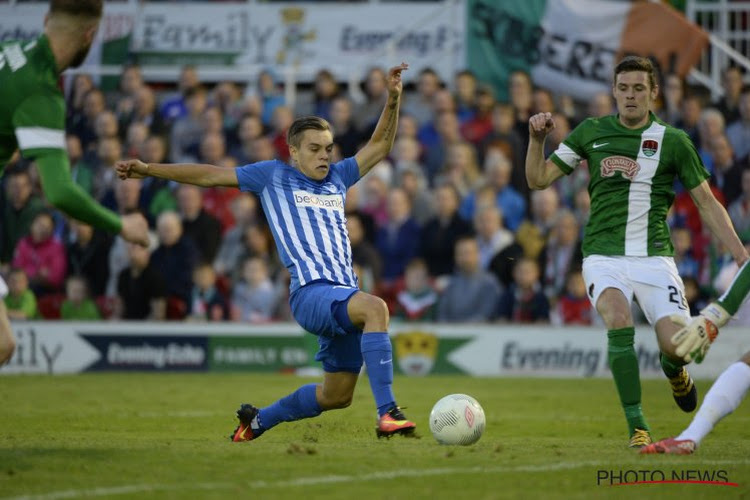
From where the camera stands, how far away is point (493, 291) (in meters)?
17.5

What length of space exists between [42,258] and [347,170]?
10.3 meters

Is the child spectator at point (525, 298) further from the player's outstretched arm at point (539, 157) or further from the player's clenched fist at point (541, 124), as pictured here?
the player's clenched fist at point (541, 124)

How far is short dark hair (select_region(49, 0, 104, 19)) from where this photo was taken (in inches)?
286

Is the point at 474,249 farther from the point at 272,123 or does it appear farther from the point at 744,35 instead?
the point at 744,35

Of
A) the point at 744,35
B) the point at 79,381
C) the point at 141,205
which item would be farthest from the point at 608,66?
→ the point at 79,381

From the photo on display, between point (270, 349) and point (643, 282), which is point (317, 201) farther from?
point (270, 349)

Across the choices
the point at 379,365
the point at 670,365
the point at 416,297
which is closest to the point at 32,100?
the point at 379,365

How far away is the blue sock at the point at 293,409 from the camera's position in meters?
9.32

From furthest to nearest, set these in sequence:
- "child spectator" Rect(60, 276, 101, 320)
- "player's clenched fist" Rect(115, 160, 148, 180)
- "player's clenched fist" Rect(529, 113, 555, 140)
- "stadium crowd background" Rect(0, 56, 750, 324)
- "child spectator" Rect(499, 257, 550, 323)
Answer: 1. "child spectator" Rect(60, 276, 101, 320)
2. "stadium crowd background" Rect(0, 56, 750, 324)
3. "child spectator" Rect(499, 257, 550, 323)
4. "player's clenched fist" Rect(529, 113, 555, 140)
5. "player's clenched fist" Rect(115, 160, 148, 180)

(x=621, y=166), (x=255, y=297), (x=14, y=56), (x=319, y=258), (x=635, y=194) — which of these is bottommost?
(x=255, y=297)

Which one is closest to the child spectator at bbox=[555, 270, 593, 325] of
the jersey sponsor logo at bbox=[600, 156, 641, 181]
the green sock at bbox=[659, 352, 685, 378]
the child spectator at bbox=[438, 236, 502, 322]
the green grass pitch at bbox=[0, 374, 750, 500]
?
the child spectator at bbox=[438, 236, 502, 322]

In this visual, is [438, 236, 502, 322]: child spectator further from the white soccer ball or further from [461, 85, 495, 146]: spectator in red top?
the white soccer ball

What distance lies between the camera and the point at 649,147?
30.5ft

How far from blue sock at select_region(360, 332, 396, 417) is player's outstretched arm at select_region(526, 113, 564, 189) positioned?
1.75 meters
